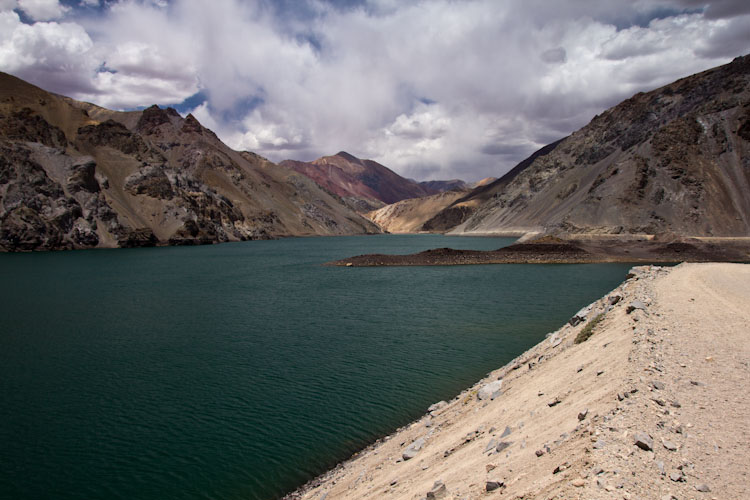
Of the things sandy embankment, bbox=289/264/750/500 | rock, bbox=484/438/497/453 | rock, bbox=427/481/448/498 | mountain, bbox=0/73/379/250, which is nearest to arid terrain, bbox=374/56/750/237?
sandy embankment, bbox=289/264/750/500

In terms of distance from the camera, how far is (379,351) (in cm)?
2422

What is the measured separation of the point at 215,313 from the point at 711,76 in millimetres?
146415

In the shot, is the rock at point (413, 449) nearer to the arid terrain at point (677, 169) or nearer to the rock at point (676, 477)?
the rock at point (676, 477)

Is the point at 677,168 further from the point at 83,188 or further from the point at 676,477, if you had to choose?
the point at 83,188

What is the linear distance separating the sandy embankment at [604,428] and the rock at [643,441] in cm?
2

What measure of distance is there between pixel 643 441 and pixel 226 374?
61.0 ft

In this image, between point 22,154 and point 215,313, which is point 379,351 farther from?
point 22,154

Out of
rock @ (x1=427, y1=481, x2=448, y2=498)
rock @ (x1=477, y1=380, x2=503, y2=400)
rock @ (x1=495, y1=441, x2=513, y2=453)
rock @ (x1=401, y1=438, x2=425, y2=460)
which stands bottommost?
rock @ (x1=401, y1=438, x2=425, y2=460)

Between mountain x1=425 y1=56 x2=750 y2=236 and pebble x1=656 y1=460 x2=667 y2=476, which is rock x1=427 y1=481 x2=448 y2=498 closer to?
pebble x1=656 y1=460 x2=667 y2=476

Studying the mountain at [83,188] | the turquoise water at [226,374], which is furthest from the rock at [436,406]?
the mountain at [83,188]

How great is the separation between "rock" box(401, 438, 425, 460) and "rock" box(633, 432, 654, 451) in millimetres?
6003

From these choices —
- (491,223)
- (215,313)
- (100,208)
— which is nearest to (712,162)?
(491,223)

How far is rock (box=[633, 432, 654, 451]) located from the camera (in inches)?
248

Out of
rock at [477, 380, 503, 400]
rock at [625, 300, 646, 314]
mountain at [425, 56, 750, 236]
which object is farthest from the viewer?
mountain at [425, 56, 750, 236]
